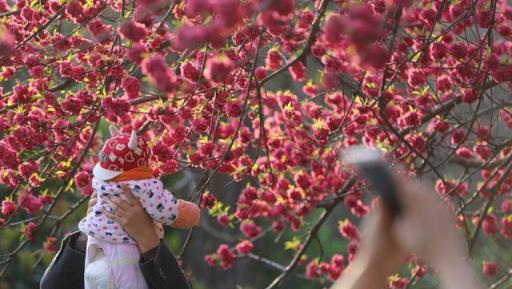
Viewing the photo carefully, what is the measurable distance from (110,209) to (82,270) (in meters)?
0.21

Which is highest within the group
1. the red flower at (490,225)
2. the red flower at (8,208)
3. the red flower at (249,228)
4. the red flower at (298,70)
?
the red flower at (298,70)

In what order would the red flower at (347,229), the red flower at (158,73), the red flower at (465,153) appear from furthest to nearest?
the red flower at (347,229) < the red flower at (465,153) < the red flower at (158,73)

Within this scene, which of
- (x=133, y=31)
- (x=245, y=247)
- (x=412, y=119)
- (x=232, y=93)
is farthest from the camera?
(x=245, y=247)

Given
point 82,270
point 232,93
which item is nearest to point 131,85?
point 232,93

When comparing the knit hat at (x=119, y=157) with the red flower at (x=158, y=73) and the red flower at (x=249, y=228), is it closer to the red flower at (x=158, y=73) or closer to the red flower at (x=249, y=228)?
the red flower at (x=158, y=73)

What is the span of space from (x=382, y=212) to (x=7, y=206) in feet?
10.1

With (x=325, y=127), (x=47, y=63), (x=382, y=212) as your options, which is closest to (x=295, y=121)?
(x=325, y=127)

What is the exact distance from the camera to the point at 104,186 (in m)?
2.96

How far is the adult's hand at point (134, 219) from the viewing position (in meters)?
2.92

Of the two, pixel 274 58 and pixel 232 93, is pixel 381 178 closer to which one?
pixel 232 93

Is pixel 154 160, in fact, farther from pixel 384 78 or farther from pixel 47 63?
pixel 384 78

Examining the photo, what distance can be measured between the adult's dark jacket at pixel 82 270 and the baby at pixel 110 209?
4cm

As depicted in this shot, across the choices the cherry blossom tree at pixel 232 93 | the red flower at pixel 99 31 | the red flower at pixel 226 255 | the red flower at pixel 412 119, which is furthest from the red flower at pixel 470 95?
the red flower at pixel 226 255

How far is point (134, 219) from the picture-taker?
115 inches
